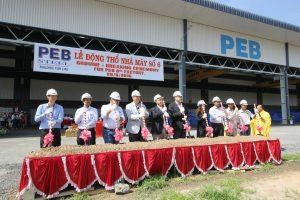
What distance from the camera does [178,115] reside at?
739cm

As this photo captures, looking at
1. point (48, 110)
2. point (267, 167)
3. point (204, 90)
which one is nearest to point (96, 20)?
point (48, 110)

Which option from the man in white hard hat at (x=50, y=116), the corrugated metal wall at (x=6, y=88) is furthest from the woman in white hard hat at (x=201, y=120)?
the corrugated metal wall at (x=6, y=88)

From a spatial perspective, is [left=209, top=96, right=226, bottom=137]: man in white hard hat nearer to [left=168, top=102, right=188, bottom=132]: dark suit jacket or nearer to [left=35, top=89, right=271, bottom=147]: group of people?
[left=35, top=89, right=271, bottom=147]: group of people

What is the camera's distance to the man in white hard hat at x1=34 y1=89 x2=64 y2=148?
5744 mm

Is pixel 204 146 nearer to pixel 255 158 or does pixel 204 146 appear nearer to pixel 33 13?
pixel 255 158

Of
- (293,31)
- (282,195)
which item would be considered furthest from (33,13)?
(293,31)

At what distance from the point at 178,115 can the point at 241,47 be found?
1548cm

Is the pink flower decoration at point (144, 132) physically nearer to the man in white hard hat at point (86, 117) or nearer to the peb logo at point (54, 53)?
the man in white hard hat at point (86, 117)

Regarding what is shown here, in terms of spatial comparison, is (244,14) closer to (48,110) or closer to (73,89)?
(73,89)

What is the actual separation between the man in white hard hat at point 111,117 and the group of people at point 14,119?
581 inches

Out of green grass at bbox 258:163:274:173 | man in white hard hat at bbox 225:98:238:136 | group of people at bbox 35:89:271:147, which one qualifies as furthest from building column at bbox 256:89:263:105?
green grass at bbox 258:163:274:173

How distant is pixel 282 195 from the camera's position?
16.7ft

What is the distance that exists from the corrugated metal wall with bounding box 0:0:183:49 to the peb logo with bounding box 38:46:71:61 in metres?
1.18

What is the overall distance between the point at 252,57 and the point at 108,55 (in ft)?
36.5
